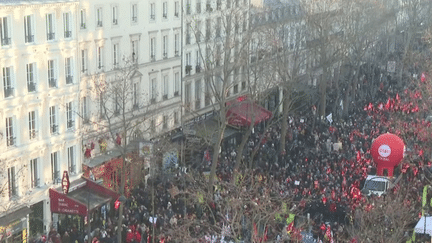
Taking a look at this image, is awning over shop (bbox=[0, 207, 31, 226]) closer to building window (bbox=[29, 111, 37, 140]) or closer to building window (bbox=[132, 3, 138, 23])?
building window (bbox=[29, 111, 37, 140])

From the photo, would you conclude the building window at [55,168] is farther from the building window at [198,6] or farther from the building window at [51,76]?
the building window at [198,6]

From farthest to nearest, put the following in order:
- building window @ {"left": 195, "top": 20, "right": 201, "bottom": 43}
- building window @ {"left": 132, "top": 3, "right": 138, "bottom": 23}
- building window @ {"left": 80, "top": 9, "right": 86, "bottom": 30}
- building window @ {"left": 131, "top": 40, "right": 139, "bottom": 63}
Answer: building window @ {"left": 132, "top": 3, "right": 138, "bottom": 23} → building window @ {"left": 131, "top": 40, "right": 139, "bottom": 63} → building window @ {"left": 195, "top": 20, "right": 201, "bottom": 43} → building window @ {"left": 80, "top": 9, "right": 86, "bottom": 30}

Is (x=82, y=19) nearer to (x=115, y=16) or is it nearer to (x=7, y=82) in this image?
(x=115, y=16)

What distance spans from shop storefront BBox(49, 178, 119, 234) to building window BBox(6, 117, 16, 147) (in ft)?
10.9

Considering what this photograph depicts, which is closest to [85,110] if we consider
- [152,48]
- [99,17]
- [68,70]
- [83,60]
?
[83,60]

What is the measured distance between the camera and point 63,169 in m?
45.0

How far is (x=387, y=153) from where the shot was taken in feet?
164

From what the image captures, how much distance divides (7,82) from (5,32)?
2.17 meters

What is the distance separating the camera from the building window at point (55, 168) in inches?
1741

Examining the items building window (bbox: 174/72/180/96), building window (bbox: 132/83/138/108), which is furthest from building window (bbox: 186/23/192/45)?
building window (bbox: 132/83/138/108)

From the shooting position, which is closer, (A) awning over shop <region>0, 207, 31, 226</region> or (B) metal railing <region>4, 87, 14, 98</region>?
(A) awning over shop <region>0, 207, 31, 226</region>

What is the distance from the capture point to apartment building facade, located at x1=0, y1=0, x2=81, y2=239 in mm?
40219

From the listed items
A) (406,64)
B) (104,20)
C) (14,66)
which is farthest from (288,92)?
(406,64)

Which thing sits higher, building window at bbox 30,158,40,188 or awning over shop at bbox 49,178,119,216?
building window at bbox 30,158,40,188
